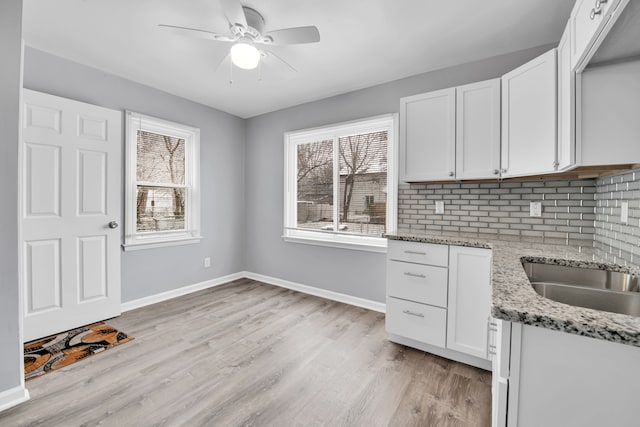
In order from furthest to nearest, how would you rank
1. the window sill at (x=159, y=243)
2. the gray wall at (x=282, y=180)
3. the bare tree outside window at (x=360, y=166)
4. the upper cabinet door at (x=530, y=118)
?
the bare tree outside window at (x=360, y=166) → the window sill at (x=159, y=243) → the gray wall at (x=282, y=180) → the upper cabinet door at (x=530, y=118)

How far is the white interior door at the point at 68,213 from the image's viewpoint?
7.76ft

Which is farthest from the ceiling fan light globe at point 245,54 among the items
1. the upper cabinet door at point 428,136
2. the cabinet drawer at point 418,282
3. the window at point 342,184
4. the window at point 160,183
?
the cabinet drawer at point 418,282

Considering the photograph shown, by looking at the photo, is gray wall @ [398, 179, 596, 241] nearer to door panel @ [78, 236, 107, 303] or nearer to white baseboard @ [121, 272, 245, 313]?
white baseboard @ [121, 272, 245, 313]

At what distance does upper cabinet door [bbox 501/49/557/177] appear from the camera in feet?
5.91

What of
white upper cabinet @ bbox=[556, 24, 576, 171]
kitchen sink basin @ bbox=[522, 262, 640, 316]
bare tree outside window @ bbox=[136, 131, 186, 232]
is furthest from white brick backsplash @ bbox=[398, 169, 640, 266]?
bare tree outside window @ bbox=[136, 131, 186, 232]

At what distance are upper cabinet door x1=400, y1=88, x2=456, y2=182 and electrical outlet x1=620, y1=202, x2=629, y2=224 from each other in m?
1.01

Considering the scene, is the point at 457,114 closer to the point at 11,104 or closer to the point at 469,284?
the point at 469,284

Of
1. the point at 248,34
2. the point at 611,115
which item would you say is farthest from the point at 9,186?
the point at 611,115

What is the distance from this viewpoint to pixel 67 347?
7.50ft

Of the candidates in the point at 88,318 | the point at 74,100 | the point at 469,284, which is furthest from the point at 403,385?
the point at 74,100

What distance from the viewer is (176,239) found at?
3.50 metres

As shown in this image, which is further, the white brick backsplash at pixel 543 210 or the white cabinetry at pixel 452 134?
the white cabinetry at pixel 452 134

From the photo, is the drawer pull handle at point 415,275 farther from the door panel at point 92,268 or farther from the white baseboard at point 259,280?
the door panel at point 92,268

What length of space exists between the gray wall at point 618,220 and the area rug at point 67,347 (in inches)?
136
